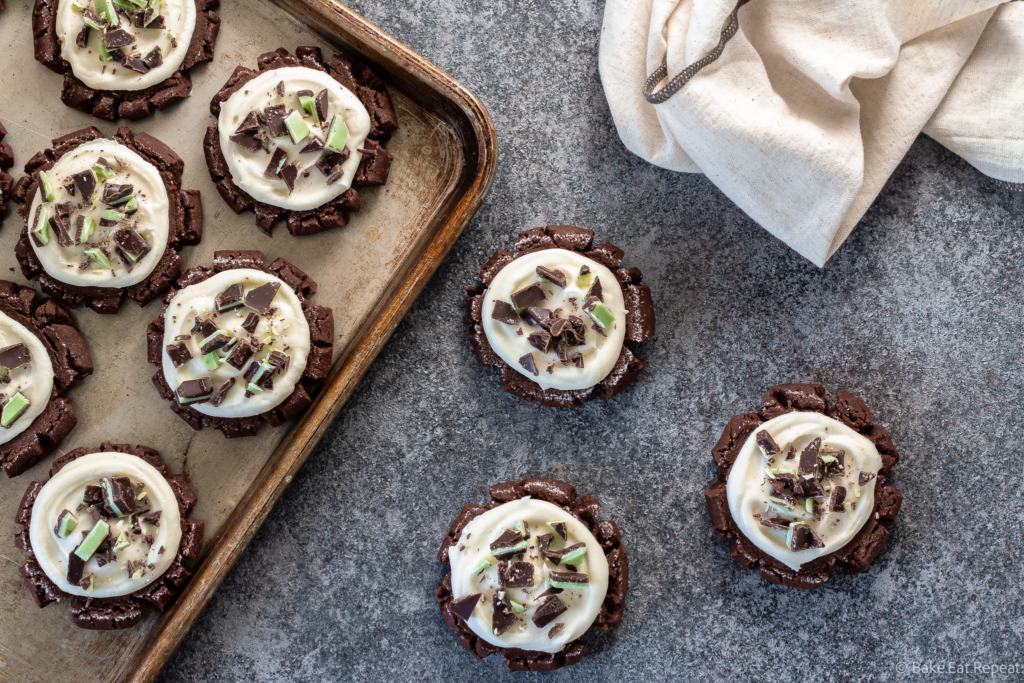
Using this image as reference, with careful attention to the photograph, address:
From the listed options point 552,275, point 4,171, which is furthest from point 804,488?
point 4,171

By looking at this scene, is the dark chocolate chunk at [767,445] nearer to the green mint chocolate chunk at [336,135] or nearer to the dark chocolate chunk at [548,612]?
the dark chocolate chunk at [548,612]

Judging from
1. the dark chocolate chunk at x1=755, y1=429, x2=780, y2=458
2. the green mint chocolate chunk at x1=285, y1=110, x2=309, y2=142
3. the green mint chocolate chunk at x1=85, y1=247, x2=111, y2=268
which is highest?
the green mint chocolate chunk at x1=285, y1=110, x2=309, y2=142

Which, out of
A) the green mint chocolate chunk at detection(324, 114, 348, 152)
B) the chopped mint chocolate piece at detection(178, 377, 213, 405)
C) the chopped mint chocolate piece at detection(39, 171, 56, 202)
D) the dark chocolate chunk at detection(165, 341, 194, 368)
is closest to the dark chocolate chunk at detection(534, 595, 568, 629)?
the chopped mint chocolate piece at detection(178, 377, 213, 405)

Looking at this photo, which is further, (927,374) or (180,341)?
(927,374)

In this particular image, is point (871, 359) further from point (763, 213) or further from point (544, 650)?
point (544, 650)

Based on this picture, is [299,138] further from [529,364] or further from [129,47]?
[529,364]

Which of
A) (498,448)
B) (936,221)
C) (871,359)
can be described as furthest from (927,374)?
(498,448)

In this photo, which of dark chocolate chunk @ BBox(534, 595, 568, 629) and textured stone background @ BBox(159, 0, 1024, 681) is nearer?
dark chocolate chunk @ BBox(534, 595, 568, 629)

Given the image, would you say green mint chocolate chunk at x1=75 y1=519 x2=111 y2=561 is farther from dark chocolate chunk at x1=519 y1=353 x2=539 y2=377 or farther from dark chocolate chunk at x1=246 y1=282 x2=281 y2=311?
dark chocolate chunk at x1=519 y1=353 x2=539 y2=377
